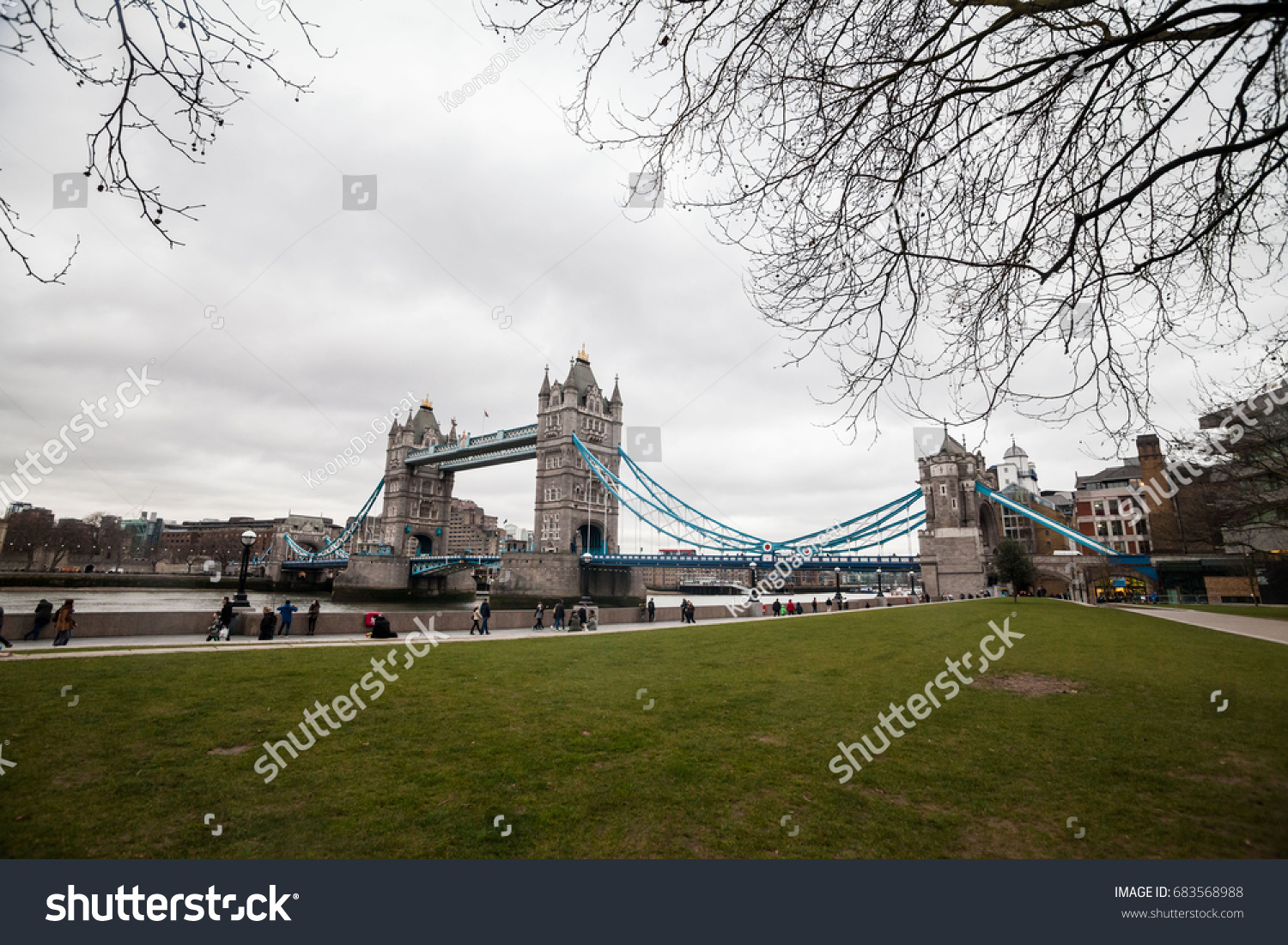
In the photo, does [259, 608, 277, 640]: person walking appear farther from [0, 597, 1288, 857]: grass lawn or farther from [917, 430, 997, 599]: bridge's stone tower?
[917, 430, 997, 599]: bridge's stone tower

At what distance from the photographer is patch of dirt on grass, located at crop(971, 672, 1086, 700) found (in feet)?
29.0

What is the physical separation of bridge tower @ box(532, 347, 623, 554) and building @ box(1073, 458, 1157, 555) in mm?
50033

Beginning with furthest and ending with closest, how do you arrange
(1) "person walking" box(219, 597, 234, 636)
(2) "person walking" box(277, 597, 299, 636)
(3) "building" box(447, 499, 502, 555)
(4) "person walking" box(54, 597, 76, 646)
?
(3) "building" box(447, 499, 502, 555)
(2) "person walking" box(277, 597, 299, 636)
(1) "person walking" box(219, 597, 234, 636)
(4) "person walking" box(54, 597, 76, 646)

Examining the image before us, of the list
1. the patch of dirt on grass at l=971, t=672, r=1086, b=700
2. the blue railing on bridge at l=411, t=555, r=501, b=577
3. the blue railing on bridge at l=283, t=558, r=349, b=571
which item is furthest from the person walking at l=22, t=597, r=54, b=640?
the blue railing on bridge at l=283, t=558, r=349, b=571

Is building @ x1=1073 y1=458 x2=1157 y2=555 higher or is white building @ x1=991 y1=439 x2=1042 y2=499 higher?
white building @ x1=991 y1=439 x2=1042 y2=499

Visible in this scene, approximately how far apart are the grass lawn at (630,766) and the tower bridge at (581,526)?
33.9 metres

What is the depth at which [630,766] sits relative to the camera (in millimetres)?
5562

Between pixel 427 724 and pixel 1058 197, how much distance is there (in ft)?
26.8

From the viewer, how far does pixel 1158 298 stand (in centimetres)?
473

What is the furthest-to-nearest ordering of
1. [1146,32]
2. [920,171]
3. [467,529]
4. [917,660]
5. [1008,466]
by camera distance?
[467,529], [1008,466], [917,660], [920,171], [1146,32]

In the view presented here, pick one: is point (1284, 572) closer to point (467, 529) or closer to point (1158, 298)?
point (1158, 298)

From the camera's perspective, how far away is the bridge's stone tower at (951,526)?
51.7m

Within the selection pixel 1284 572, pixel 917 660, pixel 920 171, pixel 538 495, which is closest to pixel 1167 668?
pixel 917 660

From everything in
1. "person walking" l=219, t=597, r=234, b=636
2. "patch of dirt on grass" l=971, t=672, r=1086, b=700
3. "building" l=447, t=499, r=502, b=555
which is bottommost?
"patch of dirt on grass" l=971, t=672, r=1086, b=700
